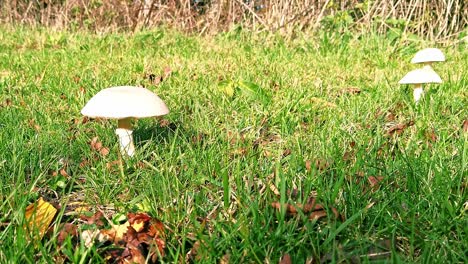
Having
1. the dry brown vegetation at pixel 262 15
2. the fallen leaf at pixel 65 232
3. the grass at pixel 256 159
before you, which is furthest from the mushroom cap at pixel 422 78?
the dry brown vegetation at pixel 262 15

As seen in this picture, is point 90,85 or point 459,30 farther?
point 459,30

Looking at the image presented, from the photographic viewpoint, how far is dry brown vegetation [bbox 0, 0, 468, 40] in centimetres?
599

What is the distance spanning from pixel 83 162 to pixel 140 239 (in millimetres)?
785

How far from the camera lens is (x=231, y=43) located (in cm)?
589

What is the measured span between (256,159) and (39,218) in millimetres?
923

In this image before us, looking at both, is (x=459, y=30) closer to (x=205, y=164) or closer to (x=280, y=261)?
(x=205, y=164)

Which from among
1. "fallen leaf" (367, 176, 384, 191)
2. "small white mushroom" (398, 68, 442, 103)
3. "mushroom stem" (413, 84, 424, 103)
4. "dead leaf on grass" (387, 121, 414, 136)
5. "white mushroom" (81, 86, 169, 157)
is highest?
"white mushroom" (81, 86, 169, 157)

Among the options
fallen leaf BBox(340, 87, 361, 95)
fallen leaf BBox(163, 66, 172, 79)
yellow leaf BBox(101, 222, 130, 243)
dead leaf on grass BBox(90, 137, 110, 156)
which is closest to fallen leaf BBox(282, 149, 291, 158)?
dead leaf on grass BBox(90, 137, 110, 156)

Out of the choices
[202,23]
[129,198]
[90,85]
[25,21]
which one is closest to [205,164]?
[129,198]

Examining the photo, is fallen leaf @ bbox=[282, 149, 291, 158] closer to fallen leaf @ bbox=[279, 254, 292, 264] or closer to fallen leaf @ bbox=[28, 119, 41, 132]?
fallen leaf @ bbox=[279, 254, 292, 264]

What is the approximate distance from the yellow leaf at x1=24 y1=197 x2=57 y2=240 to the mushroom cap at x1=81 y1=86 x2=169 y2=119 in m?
0.49

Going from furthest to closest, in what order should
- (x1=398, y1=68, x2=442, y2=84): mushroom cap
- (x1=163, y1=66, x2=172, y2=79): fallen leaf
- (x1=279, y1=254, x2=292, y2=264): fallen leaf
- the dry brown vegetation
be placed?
the dry brown vegetation
(x1=163, y1=66, x2=172, y2=79): fallen leaf
(x1=398, y1=68, x2=442, y2=84): mushroom cap
(x1=279, y1=254, x2=292, y2=264): fallen leaf

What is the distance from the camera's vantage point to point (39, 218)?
160 cm

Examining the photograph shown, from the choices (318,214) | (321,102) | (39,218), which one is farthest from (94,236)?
(321,102)
